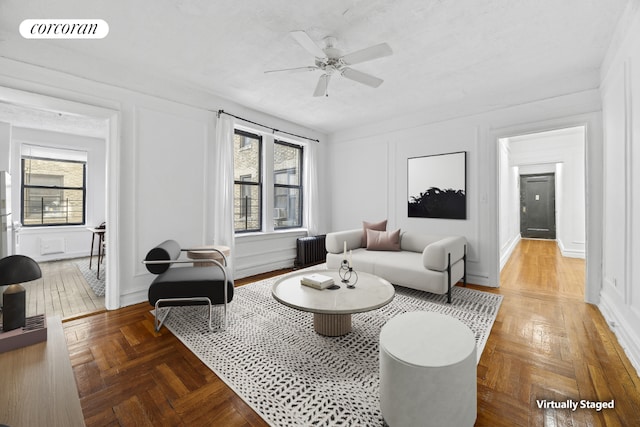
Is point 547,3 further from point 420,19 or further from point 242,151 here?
point 242,151

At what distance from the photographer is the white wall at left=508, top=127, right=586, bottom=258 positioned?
5.92m

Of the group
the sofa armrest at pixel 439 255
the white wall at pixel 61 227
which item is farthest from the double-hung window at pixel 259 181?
the white wall at pixel 61 227

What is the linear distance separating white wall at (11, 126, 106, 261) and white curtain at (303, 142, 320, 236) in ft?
15.1

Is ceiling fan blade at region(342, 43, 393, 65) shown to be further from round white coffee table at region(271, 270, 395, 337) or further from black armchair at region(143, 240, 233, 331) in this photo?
black armchair at region(143, 240, 233, 331)

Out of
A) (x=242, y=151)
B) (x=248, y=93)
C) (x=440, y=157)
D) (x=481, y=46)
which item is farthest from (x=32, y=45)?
(x=440, y=157)

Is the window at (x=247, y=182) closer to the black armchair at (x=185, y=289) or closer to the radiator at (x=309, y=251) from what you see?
the radiator at (x=309, y=251)

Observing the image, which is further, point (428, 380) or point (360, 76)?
point (360, 76)

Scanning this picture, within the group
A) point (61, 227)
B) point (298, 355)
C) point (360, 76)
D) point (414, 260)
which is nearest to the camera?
point (298, 355)

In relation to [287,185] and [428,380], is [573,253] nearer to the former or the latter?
[287,185]

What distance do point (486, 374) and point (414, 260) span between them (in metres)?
1.77

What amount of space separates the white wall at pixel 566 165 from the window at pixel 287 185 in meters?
5.66

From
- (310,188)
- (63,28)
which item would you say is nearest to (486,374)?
(310,188)

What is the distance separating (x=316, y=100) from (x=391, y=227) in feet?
8.13

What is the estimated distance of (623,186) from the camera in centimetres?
236
